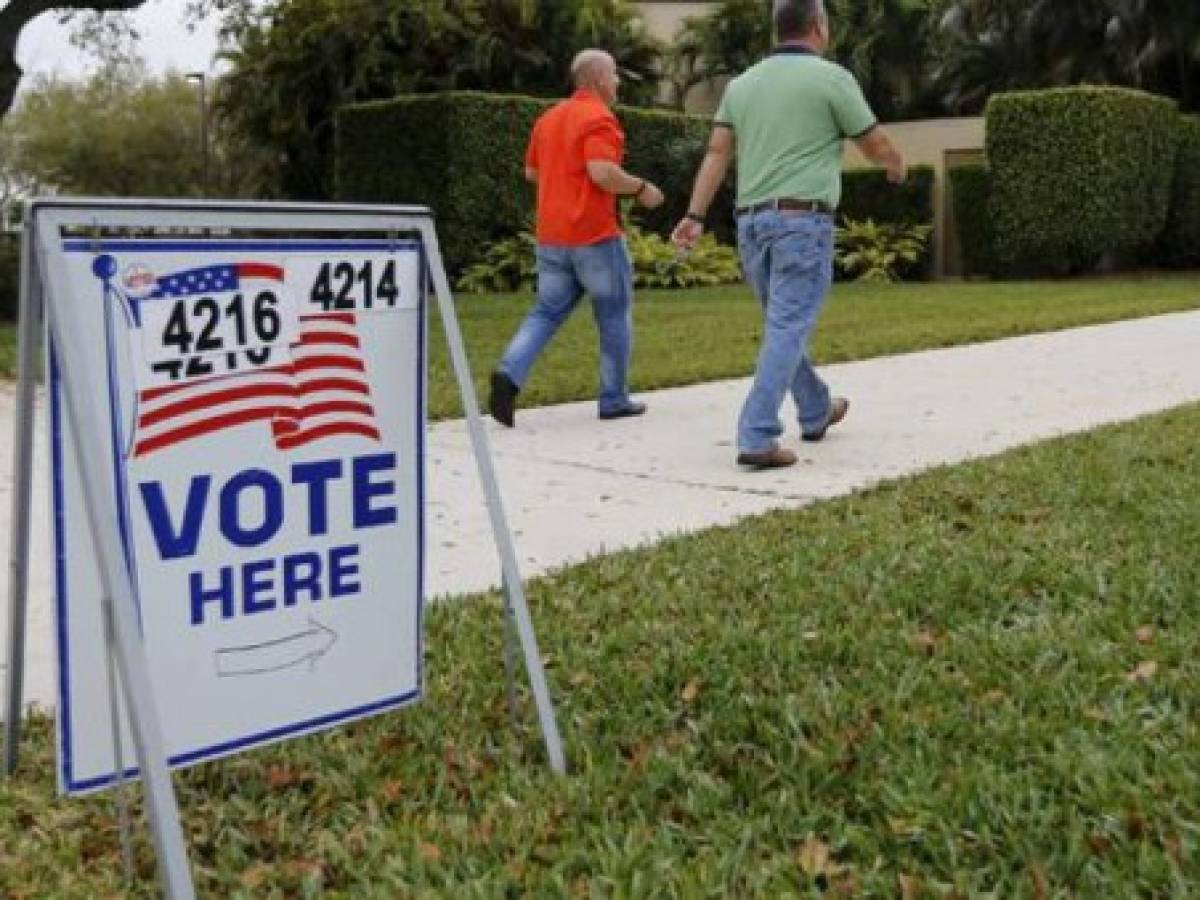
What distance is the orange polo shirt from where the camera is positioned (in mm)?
7156

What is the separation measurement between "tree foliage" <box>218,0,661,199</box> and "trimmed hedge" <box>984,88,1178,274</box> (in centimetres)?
674

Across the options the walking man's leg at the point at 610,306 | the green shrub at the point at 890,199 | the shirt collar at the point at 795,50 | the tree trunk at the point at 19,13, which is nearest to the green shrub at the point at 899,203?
the green shrub at the point at 890,199

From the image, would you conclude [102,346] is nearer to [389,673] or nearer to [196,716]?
[196,716]

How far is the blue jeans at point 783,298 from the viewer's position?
20.1 feet

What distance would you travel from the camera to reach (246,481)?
2.74m

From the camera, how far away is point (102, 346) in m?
2.54

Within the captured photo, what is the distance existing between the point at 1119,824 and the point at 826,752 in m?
0.61

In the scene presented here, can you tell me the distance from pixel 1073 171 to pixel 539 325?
43.7 ft

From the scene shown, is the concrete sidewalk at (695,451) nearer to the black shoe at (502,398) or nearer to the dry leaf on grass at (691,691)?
the black shoe at (502,398)

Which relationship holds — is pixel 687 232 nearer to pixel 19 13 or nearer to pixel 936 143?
pixel 19 13

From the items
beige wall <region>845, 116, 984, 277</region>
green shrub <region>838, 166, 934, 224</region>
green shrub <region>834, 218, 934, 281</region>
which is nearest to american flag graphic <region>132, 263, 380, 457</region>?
green shrub <region>834, 218, 934, 281</region>

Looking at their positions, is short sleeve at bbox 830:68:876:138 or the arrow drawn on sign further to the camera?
short sleeve at bbox 830:68:876:138

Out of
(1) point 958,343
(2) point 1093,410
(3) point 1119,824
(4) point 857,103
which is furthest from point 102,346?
(1) point 958,343

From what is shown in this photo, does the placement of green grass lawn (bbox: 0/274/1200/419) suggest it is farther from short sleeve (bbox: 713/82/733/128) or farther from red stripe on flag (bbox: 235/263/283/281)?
red stripe on flag (bbox: 235/263/283/281)
